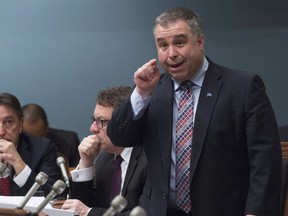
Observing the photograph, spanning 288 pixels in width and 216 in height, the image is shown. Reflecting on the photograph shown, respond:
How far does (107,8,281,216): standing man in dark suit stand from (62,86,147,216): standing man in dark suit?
473mm

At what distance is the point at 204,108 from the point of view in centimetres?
274

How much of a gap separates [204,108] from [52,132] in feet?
11.9

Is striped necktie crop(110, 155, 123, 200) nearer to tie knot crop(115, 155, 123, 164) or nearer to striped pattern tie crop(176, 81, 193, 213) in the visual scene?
tie knot crop(115, 155, 123, 164)

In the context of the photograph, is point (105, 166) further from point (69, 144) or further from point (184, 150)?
point (69, 144)

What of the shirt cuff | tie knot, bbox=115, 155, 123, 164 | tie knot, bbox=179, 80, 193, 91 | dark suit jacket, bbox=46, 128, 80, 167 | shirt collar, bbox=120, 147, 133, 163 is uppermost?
tie knot, bbox=179, 80, 193, 91

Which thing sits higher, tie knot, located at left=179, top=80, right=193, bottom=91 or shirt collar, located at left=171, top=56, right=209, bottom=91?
shirt collar, located at left=171, top=56, right=209, bottom=91

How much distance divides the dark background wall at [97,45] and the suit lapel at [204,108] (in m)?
3.32

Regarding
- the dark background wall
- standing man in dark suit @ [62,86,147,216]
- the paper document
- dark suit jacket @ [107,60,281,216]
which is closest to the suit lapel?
dark suit jacket @ [107,60,281,216]

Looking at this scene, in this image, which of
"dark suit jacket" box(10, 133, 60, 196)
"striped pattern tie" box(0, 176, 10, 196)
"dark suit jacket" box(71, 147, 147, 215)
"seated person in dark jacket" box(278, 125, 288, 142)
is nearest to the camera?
"dark suit jacket" box(71, 147, 147, 215)

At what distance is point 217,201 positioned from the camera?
2.72 metres

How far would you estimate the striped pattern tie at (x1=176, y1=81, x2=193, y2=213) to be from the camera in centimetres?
274

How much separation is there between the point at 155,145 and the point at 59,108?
358cm

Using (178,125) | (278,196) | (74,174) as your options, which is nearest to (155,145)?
(178,125)

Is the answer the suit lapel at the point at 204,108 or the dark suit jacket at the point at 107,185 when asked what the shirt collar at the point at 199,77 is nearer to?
the suit lapel at the point at 204,108
